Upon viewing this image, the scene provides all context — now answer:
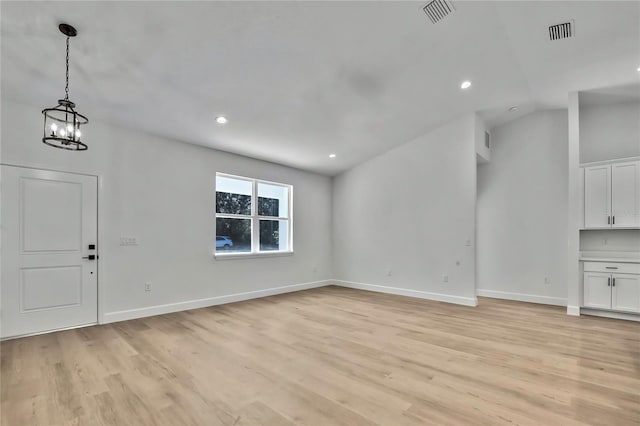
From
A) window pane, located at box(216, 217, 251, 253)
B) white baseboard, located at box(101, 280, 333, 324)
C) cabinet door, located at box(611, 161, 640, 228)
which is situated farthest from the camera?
window pane, located at box(216, 217, 251, 253)

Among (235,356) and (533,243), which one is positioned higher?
(533,243)

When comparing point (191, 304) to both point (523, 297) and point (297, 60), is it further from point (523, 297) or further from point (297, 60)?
point (523, 297)

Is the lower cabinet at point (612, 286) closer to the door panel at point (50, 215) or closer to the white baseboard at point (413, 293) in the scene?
the white baseboard at point (413, 293)

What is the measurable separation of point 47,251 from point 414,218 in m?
5.76

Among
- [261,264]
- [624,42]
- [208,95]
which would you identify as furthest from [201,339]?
[624,42]

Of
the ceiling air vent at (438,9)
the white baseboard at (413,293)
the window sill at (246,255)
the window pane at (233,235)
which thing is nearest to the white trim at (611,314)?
the white baseboard at (413,293)

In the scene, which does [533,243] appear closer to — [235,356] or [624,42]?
[624,42]

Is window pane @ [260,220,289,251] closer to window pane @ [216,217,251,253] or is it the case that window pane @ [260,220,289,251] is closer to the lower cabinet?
window pane @ [216,217,251,253]

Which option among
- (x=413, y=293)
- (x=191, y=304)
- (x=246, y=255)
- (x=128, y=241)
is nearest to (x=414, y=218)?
(x=413, y=293)

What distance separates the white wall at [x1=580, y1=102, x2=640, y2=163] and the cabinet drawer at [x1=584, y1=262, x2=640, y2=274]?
5.78 feet

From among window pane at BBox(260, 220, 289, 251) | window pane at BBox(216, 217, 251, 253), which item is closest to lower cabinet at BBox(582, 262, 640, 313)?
window pane at BBox(260, 220, 289, 251)

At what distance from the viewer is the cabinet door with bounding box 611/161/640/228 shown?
441cm

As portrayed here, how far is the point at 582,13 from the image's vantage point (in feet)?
10.1

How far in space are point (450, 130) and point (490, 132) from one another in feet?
3.96
